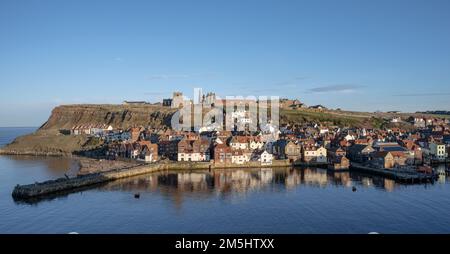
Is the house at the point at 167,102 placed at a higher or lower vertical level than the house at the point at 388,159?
higher

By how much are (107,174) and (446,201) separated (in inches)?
604

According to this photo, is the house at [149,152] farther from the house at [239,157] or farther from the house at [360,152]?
the house at [360,152]

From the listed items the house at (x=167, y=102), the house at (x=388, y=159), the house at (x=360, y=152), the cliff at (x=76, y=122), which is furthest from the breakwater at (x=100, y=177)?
the house at (x=167, y=102)

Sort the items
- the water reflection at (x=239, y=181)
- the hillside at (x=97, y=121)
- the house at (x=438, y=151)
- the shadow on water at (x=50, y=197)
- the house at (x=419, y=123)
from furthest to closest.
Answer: the house at (x=419, y=123) < the hillside at (x=97, y=121) < the house at (x=438, y=151) < the water reflection at (x=239, y=181) < the shadow on water at (x=50, y=197)

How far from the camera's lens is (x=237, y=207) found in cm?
1552

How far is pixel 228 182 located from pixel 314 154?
9.40 metres

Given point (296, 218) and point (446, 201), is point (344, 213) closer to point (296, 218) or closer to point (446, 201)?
point (296, 218)

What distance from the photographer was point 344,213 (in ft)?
47.1

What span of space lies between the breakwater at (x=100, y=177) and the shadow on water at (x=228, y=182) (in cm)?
29

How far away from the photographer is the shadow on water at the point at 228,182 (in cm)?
1889

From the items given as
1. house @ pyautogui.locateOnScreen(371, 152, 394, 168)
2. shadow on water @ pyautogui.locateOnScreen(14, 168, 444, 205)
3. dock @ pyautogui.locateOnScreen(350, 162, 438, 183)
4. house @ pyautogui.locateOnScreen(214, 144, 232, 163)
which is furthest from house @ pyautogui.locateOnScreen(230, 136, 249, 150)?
house @ pyautogui.locateOnScreen(371, 152, 394, 168)

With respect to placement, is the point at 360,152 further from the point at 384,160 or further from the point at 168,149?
the point at 168,149
